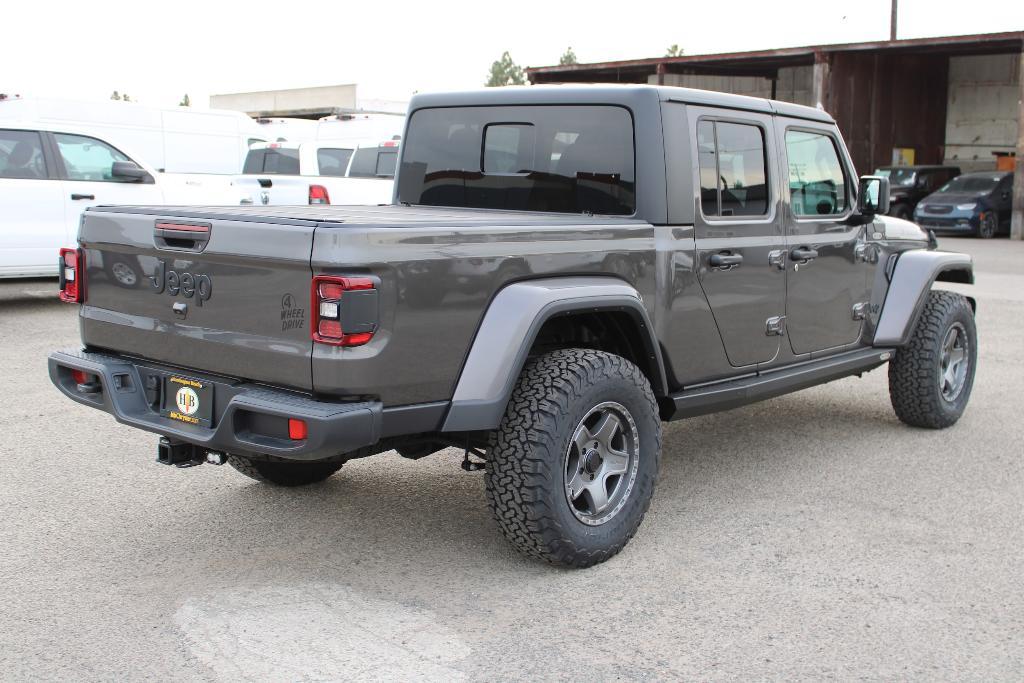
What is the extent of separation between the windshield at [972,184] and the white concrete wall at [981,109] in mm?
10013

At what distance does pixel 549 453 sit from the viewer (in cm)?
391

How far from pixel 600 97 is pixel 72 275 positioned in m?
2.36

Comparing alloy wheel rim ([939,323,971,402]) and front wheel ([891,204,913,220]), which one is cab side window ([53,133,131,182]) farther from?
front wheel ([891,204,913,220])

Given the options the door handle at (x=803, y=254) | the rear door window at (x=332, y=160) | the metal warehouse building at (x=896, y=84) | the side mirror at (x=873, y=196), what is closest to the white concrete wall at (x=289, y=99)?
the metal warehouse building at (x=896, y=84)

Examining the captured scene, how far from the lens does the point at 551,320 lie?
4.29 m

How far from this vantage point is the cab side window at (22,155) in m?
10.5

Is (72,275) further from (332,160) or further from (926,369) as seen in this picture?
(332,160)

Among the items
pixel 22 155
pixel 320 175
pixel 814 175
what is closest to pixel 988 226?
pixel 320 175

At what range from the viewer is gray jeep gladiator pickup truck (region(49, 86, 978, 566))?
3.57 meters

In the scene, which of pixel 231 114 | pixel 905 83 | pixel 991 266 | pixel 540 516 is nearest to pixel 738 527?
pixel 540 516

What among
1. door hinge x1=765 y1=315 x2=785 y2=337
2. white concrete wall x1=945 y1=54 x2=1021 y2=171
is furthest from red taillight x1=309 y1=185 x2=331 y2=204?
white concrete wall x1=945 y1=54 x2=1021 y2=171

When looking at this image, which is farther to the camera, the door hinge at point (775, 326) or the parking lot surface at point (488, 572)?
the door hinge at point (775, 326)

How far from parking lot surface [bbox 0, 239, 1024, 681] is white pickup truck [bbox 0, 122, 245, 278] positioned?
494cm

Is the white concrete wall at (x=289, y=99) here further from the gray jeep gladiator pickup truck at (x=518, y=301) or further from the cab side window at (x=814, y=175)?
the gray jeep gladiator pickup truck at (x=518, y=301)
